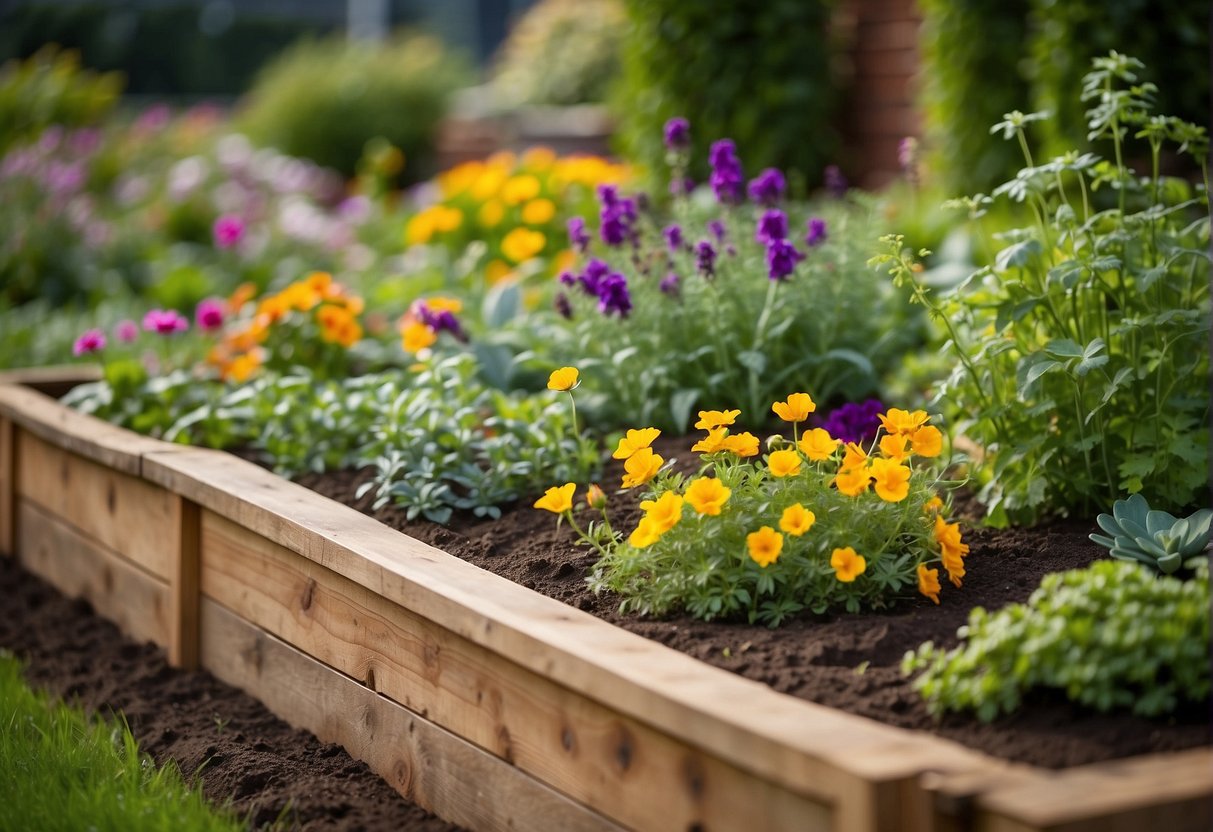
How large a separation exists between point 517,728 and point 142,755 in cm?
97

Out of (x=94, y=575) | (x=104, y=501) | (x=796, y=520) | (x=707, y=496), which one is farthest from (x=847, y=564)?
(x=94, y=575)

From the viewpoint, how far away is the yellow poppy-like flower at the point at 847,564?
212cm

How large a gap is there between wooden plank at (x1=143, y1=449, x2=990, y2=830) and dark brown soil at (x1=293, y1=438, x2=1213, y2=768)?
0.36ft

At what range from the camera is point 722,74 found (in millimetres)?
5945

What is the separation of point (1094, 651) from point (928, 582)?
46 cm

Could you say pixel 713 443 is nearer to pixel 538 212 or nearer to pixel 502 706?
pixel 502 706

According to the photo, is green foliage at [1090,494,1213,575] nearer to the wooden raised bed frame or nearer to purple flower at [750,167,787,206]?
the wooden raised bed frame

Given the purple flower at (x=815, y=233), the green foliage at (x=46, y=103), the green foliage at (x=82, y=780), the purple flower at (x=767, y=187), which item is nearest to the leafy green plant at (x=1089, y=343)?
the purple flower at (x=815, y=233)

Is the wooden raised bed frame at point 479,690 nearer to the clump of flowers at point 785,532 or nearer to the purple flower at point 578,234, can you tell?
the clump of flowers at point 785,532

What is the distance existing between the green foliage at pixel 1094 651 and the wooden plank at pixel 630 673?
14cm

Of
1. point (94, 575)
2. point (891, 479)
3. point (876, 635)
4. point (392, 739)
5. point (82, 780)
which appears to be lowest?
point (94, 575)

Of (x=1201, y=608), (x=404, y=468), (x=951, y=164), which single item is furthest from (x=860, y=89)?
(x=1201, y=608)

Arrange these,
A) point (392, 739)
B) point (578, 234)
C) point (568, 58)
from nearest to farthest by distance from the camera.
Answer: point (392, 739)
point (578, 234)
point (568, 58)

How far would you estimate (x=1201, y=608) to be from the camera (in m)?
1.79
